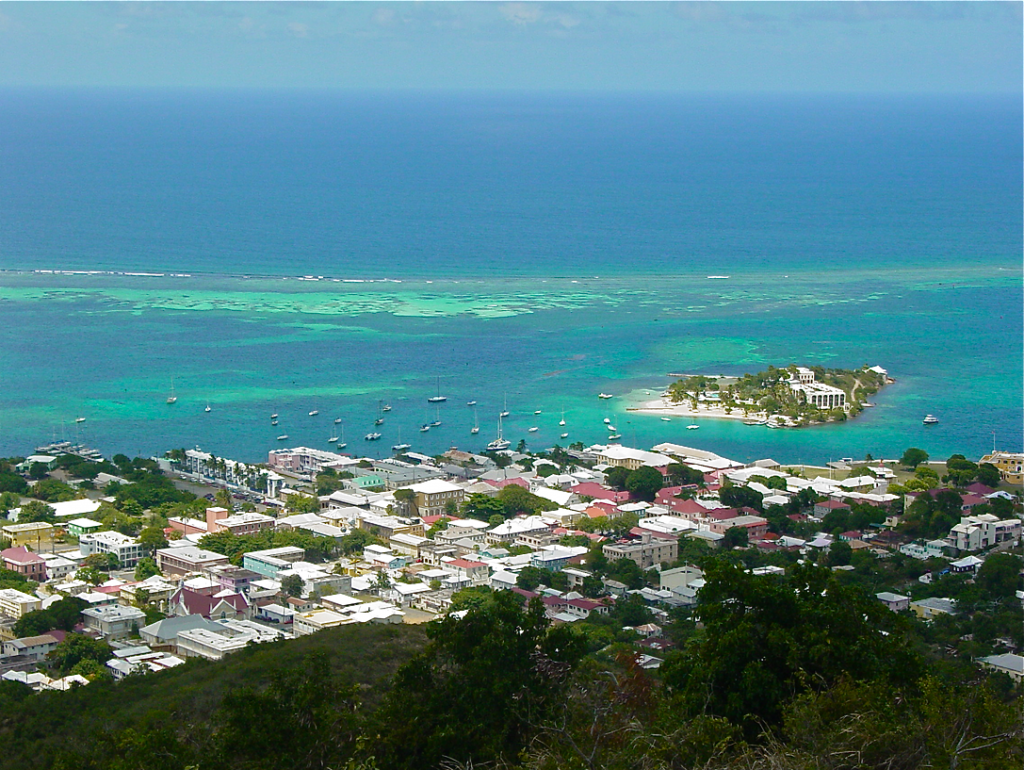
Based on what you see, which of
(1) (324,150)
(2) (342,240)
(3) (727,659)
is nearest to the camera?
(3) (727,659)

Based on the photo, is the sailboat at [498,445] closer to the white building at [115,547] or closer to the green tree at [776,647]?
the white building at [115,547]

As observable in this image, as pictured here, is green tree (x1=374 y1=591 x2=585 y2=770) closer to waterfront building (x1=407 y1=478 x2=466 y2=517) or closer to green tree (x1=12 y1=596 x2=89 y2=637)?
green tree (x1=12 y1=596 x2=89 y2=637)

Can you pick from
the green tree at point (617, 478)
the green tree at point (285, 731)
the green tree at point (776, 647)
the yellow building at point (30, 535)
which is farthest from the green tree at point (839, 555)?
the green tree at point (285, 731)

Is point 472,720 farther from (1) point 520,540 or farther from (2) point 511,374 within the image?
(2) point 511,374

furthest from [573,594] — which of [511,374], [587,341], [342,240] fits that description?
[342,240]

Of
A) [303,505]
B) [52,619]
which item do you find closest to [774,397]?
[303,505]

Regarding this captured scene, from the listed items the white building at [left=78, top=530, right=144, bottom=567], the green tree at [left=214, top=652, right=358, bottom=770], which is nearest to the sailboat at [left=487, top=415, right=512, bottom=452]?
the white building at [left=78, top=530, right=144, bottom=567]

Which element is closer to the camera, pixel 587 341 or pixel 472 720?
pixel 472 720
